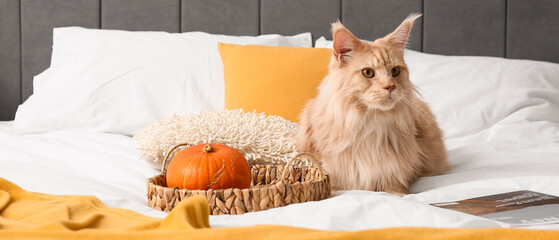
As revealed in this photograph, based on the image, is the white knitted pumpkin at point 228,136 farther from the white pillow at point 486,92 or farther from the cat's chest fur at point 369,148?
the white pillow at point 486,92

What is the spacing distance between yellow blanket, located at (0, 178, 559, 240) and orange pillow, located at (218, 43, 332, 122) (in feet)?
3.24

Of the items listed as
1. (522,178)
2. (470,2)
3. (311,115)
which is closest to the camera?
(522,178)

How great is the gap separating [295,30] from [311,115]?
1.40 m

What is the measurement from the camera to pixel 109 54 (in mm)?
2291

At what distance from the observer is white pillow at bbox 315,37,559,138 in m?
2.06

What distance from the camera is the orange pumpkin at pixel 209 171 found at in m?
1.17

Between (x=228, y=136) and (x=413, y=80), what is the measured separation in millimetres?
1095

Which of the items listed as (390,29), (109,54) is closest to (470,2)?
(390,29)

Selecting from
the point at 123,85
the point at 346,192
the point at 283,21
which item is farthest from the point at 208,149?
the point at 283,21

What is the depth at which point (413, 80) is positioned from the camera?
2.22 meters

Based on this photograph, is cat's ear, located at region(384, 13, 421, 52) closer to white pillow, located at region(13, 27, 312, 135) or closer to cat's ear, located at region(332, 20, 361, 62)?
cat's ear, located at region(332, 20, 361, 62)

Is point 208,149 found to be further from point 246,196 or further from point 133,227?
point 133,227

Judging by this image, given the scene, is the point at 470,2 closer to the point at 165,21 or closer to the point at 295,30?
the point at 295,30

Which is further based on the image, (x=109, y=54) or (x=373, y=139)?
(x=109, y=54)
